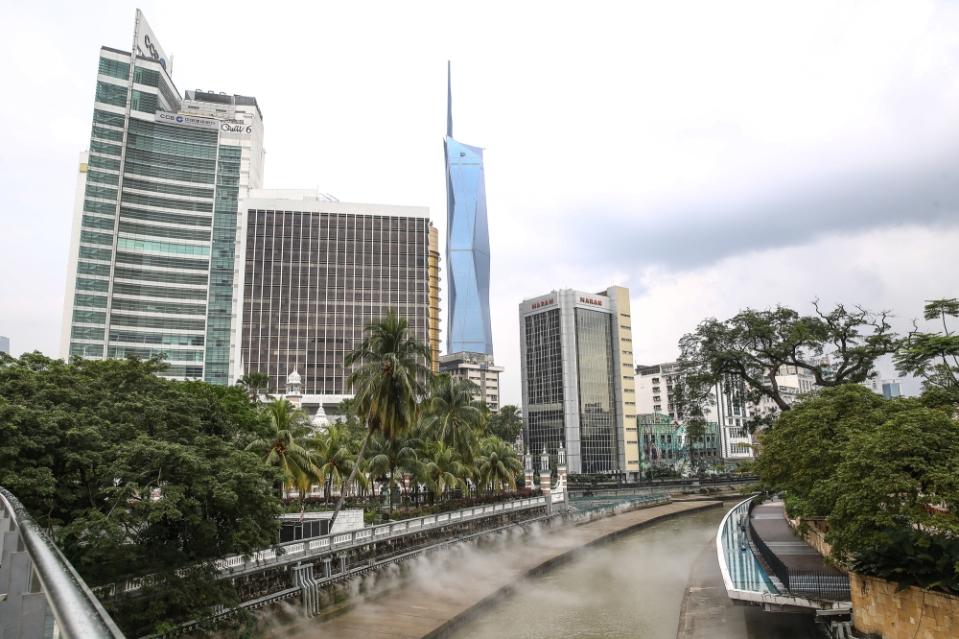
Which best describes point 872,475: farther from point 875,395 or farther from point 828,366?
point 828,366

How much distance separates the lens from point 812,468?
27.0 m

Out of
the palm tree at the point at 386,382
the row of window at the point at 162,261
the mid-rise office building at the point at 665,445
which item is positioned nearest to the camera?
the palm tree at the point at 386,382

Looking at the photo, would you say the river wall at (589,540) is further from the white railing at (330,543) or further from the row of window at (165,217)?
the row of window at (165,217)

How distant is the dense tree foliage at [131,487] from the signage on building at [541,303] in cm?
13245

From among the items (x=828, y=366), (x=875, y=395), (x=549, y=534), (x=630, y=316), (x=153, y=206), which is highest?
(x=153, y=206)

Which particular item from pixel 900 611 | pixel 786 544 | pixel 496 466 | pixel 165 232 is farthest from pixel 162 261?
pixel 900 611


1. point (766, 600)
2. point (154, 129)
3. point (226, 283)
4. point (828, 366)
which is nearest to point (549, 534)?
point (828, 366)

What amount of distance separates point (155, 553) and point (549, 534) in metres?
44.6

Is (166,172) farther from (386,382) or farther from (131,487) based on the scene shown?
(131,487)

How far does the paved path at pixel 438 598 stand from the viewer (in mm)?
25625

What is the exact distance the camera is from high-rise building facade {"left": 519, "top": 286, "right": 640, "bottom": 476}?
14700 cm

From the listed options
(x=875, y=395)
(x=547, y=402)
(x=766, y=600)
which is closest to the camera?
(x=766, y=600)

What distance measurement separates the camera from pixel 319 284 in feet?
415

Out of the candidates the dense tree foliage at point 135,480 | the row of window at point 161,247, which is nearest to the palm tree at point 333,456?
the dense tree foliage at point 135,480
